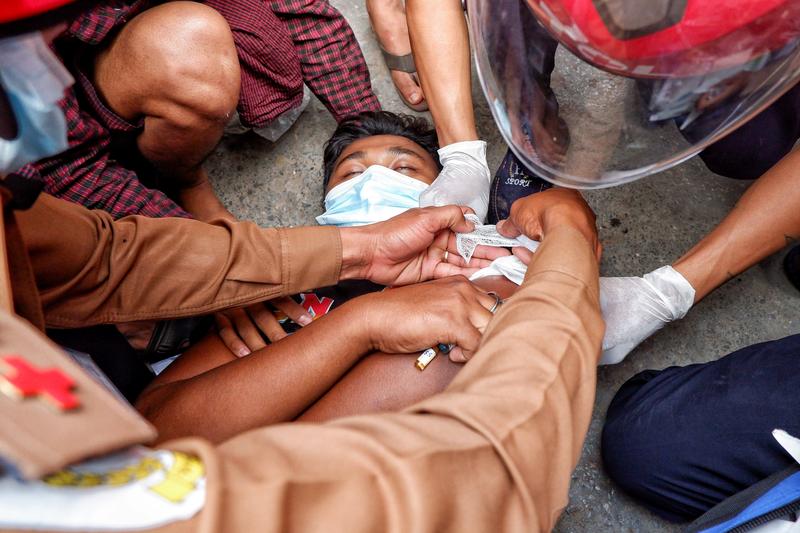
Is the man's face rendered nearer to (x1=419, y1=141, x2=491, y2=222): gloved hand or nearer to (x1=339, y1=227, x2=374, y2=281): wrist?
(x1=419, y1=141, x2=491, y2=222): gloved hand

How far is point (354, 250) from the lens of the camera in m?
1.45

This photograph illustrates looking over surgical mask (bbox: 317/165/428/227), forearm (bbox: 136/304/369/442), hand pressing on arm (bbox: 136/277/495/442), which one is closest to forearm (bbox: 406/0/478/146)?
surgical mask (bbox: 317/165/428/227)

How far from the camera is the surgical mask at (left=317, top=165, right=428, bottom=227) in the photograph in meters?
1.64

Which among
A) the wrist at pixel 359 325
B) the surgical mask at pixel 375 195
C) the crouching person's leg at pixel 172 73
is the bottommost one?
the wrist at pixel 359 325

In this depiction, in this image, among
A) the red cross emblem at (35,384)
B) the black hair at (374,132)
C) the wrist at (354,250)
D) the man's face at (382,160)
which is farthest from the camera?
the black hair at (374,132)

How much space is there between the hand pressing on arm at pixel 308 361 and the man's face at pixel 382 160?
19.8 inches

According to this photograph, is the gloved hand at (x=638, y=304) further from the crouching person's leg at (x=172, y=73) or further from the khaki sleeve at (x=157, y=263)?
the crouching person's leg at (x=172, y=73)

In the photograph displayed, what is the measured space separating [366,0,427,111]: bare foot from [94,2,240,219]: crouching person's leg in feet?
2.47

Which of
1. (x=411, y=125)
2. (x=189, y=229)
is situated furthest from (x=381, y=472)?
(x=411, y=125)

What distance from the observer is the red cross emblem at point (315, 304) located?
1586 mm

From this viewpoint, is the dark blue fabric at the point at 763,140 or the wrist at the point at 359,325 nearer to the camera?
the wrist at the point at 359,325

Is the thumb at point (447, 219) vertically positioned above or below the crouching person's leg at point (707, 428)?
above

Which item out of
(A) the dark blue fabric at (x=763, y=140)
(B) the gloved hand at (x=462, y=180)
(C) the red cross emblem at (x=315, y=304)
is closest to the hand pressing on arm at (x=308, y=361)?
(C) the red cross emblem at (x=315, y=304)

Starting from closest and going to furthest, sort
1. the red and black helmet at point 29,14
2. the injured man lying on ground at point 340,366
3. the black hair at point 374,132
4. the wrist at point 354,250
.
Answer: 1. the red and black helmet at point 29,14
2. the injured man lying on ground at point 340,366
3. the wrist at point 354,250
4. the black hair at point 374,132
